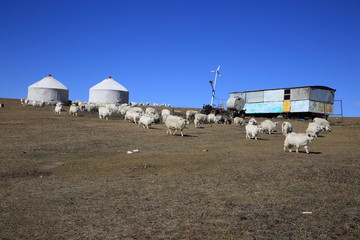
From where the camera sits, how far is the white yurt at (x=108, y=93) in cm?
5438

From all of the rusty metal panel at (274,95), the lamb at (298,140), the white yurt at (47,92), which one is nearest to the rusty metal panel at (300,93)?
the rusty metal panel at (274,95)

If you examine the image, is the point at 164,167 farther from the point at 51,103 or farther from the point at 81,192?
the point at 51,103

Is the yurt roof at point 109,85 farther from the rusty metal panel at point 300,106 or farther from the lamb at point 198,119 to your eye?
the rusty metal panel at point 300,106

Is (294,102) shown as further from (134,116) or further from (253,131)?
(253,131)

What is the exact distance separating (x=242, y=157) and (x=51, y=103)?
44259 mm

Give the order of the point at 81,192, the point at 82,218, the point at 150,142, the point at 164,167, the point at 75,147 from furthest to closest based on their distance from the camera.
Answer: the point at 150,142, the point at 75,147, the point at 164,167, the point at 81,192, the point at 82,218

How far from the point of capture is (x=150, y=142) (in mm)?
18328

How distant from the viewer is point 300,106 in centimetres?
3884

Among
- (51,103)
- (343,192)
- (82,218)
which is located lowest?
(82,218)

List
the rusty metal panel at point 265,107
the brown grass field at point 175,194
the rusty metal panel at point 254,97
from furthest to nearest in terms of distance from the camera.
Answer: the rusty metal panel at point 254,97, the rusty metal panel at point 265,107, the brown grass field at point 175,194

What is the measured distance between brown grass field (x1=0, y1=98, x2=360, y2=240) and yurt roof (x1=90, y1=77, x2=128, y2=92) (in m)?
39.5

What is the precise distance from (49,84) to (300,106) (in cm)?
3698

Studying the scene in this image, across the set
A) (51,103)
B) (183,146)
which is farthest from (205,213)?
(51,103)

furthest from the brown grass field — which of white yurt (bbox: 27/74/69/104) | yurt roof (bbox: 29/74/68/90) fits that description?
yurt roof (bbox: 29/74/68/90)
